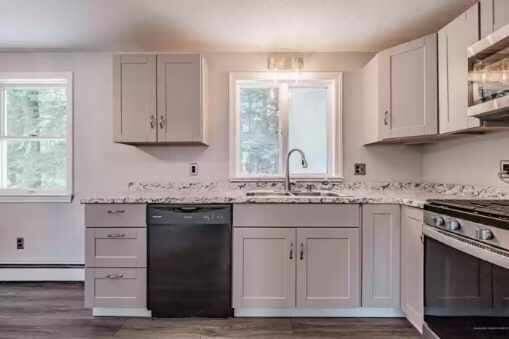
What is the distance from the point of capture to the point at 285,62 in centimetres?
342

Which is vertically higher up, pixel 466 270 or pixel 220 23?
pixel 220 23

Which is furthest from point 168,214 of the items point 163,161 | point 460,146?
point 460,146

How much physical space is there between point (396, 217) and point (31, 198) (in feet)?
10.9

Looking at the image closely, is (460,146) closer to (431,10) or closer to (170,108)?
(431,10)

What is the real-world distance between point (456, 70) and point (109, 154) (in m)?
2.97

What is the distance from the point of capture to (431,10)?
2660 millimetres

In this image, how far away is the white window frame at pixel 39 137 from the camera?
3.57 meters

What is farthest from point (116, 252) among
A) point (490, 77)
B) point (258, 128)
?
point (490, 77)

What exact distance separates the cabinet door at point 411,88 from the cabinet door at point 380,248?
0.63 meters

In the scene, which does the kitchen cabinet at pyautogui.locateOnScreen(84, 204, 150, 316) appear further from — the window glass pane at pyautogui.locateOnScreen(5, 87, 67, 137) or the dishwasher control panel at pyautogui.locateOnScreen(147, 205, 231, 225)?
the window glass pane at pyautogui.locateOnScreen(5, 87, 67, 137)

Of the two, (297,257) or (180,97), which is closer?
(297,257)

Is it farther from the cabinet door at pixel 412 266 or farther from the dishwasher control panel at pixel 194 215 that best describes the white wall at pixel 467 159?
the dishwasher control panel at pixel 194 215

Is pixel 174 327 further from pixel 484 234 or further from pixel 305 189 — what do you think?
pixel 484 234

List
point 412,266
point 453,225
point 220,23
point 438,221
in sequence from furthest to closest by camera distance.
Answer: point 220,23 < point 412,266 < point 438,221 < point 453,225
